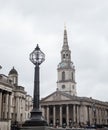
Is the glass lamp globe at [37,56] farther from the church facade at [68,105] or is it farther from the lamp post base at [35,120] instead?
the church facade at [68,105]

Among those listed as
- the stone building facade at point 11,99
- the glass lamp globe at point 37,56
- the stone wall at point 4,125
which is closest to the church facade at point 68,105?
the stone building facade at point 11,99

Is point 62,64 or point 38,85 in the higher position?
point 62,64

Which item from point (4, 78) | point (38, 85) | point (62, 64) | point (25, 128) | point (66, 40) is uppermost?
point (66, 40)

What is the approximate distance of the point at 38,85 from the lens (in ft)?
72.3

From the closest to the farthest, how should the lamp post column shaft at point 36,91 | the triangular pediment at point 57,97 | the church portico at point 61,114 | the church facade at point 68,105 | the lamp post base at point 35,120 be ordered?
the lamp post base at point 35,120 → the lamp post column shaft at point 36,91 → the church portico at point 61,114 → the church facade at point 68,105 → the triangular pediment at point 57,97

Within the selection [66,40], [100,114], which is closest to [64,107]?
[100,114]

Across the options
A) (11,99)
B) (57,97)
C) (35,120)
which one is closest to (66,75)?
(57,97)

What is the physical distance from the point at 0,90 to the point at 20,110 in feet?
50.4

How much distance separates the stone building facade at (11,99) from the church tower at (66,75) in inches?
2144

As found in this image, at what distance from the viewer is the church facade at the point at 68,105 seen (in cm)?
11538

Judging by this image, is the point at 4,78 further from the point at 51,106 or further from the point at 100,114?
the point at 100,114

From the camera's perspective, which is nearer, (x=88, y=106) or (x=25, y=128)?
(x=25, y=128)

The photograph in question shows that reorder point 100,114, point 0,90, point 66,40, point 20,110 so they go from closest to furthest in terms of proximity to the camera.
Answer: point 0,90, point 20,110, point 100,114, point 66,40

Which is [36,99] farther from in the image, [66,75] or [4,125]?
[66,75]
